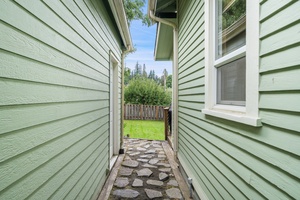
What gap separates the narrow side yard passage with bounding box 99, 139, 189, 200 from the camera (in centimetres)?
309

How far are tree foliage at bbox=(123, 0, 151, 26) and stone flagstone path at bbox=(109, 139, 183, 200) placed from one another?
10.1 meters

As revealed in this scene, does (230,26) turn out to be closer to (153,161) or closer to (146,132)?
(153,161)

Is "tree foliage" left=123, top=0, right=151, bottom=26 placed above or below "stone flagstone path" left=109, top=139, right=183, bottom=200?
above

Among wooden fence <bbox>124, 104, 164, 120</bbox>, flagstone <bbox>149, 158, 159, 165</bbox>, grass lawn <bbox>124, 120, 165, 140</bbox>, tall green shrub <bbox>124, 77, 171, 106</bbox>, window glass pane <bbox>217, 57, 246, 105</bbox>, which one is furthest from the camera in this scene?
A: tall green shrub <bbox>124, 77, 171, 106</bbox>

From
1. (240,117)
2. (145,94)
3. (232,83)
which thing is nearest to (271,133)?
(240,117)

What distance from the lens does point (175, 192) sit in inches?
125

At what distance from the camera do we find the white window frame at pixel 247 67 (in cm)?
129

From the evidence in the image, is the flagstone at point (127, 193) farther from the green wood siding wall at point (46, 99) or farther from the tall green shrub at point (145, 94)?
the tall green shrub at point (145, 94)

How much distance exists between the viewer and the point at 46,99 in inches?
52.6

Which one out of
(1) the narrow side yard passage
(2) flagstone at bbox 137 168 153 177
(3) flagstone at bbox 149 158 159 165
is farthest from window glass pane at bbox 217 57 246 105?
(3) flagstone at bbox 149 158 159 165

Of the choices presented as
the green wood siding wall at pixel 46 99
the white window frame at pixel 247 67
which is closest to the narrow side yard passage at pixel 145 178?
the green wood siding wall at pixel 46 99

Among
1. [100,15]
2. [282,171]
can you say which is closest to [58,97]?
[282,171]

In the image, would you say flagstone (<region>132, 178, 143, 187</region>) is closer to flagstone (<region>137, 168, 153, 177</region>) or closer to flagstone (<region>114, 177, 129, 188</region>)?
flagstone (<region>114, 177, 129, 188</region>)

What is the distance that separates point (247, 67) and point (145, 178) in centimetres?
303
